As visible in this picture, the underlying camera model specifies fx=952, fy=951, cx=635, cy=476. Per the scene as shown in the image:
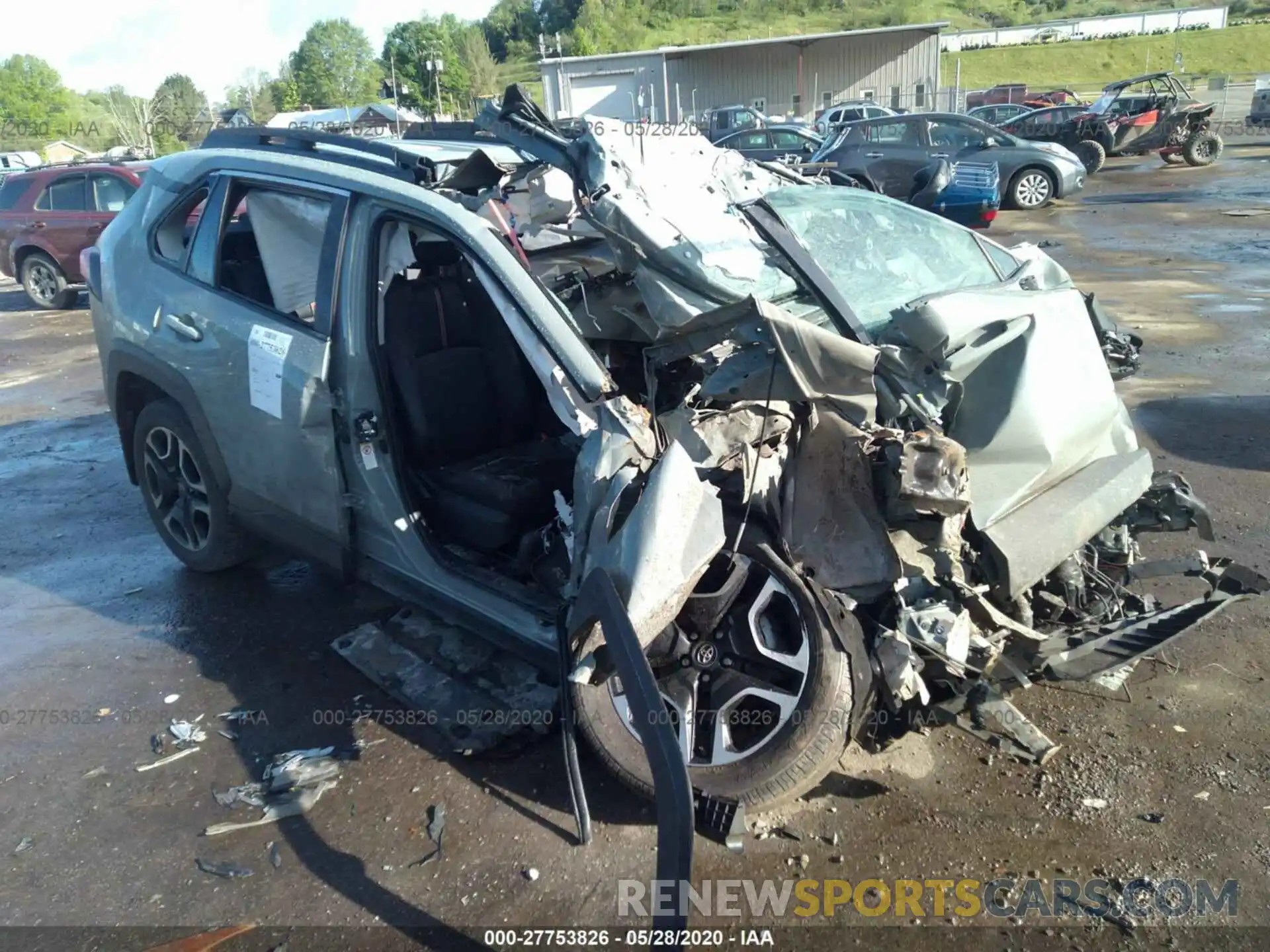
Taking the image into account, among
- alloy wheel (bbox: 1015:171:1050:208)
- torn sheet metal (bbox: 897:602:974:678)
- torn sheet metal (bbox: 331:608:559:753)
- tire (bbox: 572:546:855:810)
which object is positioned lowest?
torn sheet metal (bbox: 331:608:559:753)

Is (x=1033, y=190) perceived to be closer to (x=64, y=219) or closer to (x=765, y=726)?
(x=64, y=219)

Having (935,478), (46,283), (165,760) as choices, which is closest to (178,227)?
(165,760)

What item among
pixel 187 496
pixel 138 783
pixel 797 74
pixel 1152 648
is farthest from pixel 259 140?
pixel 797 74

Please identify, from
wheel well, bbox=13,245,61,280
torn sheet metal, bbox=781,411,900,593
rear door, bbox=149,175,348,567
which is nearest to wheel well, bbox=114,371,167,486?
rear door, bbox=149,175,348,567

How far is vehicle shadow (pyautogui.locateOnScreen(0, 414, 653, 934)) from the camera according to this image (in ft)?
9.77

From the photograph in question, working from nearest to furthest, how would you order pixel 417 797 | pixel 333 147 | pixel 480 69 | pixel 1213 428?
pixel 417 797
pixel 333 147
pixel 1213 428
pixel 480 69

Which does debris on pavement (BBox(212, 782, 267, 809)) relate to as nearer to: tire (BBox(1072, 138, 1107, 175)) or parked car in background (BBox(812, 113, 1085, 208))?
parked car in background (BBox(812, 113, 1085, 208))

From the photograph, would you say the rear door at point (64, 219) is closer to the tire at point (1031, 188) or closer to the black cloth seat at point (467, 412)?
the black cloth seat at point (467, 412)

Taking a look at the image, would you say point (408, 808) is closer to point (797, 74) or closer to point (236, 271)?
point (236, 271)

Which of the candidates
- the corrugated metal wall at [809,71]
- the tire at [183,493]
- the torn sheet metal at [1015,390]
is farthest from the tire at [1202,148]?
the tire at [183,493]

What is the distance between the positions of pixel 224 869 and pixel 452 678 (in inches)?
40.4

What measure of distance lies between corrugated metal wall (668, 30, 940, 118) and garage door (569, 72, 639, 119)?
3.29 metres

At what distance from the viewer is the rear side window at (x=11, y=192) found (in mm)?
13016

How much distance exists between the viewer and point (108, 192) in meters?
12.8
